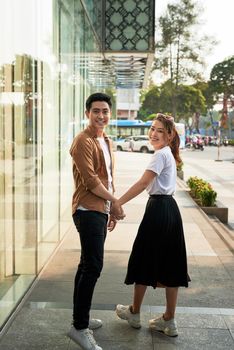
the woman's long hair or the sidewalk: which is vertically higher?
the woman's long hair

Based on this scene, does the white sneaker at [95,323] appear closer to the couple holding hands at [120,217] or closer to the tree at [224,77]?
the couple holding hands at [120,217]

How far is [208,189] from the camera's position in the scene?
9078 millimetres

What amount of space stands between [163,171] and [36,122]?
69.2 inches

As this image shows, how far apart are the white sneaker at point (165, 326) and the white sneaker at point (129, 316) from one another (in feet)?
0.34

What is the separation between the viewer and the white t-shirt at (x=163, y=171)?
10.3 feet

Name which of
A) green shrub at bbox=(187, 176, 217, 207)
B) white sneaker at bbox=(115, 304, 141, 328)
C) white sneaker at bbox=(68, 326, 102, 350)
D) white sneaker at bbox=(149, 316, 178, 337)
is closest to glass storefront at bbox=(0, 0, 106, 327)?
white sneaker at bbox=(68, 326, 102, 350)

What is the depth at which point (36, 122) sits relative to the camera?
446cm

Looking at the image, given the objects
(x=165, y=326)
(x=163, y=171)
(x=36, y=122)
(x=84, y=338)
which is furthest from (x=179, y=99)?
(x=84, y=338)

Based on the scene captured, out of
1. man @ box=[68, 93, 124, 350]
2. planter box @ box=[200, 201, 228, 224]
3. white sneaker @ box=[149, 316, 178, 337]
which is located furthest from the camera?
planter box @ box=[200, 201, 228, 224]

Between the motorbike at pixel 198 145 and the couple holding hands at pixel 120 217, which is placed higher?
the couple holding hands at pixel 120 217

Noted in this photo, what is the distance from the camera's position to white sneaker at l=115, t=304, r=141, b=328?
335 cm

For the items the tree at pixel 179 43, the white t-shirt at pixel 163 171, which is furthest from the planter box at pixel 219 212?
the tree at pixel 179 43

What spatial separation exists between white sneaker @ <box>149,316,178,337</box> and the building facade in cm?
111

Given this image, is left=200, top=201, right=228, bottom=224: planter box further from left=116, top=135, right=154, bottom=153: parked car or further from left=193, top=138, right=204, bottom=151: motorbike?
left=193, top=138, right=204, bottom=151: motorbike
